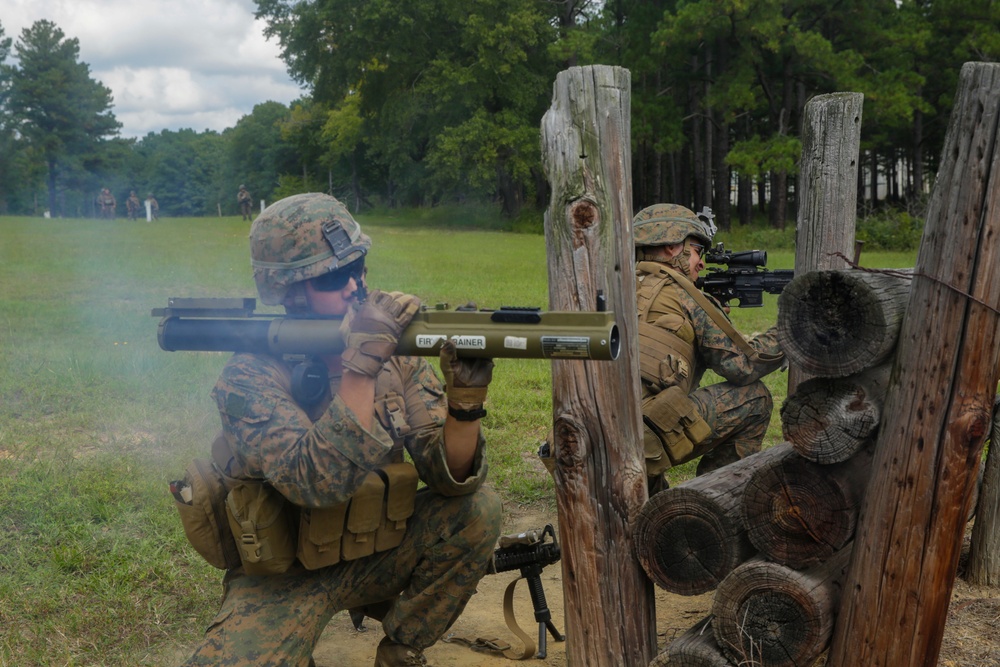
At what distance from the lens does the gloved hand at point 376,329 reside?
2891mm

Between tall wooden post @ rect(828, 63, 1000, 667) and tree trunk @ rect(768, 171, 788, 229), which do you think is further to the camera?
tree trunk @ rect(768, 171, 788, 229)

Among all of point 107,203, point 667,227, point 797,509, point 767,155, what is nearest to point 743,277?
point 667,227

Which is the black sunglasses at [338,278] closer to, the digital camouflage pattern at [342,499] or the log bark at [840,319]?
the digital camouflage pattern at [342,499]

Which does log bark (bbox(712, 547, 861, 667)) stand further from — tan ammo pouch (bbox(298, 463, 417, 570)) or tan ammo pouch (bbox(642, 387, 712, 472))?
tan ammo pouch (bbox(642, 387, 712, 472))

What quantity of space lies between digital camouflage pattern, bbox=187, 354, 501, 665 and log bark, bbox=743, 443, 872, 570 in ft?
3.38

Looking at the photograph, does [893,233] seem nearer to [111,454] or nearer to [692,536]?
[111,454]

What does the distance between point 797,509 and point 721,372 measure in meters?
2.19

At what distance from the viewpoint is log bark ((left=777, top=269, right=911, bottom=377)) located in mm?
2828

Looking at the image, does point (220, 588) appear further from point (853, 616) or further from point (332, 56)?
point (332, 56)

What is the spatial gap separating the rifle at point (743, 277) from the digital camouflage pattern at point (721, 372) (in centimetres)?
75

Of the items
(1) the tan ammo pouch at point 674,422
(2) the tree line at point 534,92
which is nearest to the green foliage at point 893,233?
(2) the tree line at point 534,92

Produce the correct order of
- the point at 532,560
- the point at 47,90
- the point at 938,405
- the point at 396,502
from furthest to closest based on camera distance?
the point at 47,90
the point at 532,560
the point at 396,502
the point at 938,405

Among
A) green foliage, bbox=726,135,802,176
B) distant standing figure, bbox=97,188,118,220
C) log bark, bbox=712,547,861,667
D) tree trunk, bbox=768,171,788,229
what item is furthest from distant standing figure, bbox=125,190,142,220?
log bark, bbox=712,547,861,667

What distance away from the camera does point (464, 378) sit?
3002 millimetres
